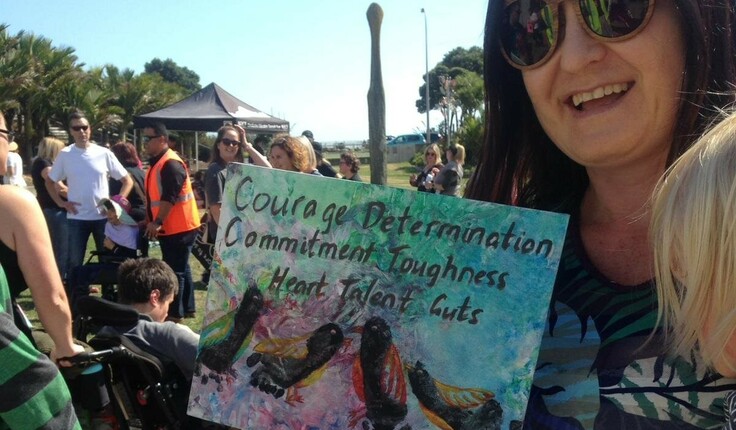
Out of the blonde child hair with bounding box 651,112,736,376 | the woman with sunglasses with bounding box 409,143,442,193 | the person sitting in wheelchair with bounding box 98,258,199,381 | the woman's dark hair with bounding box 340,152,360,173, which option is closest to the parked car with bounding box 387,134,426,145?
the woman with sunglasses with bounding box 409,143,442,193

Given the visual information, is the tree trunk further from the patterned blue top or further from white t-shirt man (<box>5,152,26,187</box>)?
the patterned blue top

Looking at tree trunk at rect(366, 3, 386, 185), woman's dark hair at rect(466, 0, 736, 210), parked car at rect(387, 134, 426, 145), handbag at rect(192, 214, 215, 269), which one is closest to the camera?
woman's dark hair at rect(466, 0, 736, 210)

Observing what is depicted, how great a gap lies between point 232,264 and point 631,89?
727 millimetres

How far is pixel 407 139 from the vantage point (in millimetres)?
46781

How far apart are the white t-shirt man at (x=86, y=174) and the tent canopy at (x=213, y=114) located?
519cm

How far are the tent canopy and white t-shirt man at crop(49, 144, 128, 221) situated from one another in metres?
5.19

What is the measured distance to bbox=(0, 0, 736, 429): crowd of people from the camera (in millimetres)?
979

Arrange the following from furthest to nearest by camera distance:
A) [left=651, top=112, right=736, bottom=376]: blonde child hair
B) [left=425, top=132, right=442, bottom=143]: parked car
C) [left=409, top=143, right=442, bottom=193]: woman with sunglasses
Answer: [left=425, top=132, right=442, bottom=143]: parked car
[left=409, top=143, right=442, bottom=193]: woman with sunglasses
[left=651, top=112, right=736, bottom=376]: blonde child hair

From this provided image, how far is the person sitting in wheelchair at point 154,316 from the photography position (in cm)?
317

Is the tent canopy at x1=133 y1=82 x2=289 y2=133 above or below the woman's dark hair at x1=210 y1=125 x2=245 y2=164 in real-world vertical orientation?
above

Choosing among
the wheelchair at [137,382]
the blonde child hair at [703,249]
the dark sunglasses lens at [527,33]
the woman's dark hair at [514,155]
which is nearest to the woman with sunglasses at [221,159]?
the wheelchair at [137,382]

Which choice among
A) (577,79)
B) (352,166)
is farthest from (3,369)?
(352,166)

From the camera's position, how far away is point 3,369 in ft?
5.45

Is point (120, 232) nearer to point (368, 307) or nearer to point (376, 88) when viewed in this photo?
point (376, 88)
